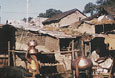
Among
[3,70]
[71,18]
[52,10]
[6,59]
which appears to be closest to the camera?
[3,70]

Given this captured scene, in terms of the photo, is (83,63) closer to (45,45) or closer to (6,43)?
(6,43)

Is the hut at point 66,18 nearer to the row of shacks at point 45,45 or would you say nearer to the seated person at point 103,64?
the row of shacks at point 45,45

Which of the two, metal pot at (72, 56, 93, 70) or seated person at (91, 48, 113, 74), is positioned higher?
metal pot at (72, 56, 93, 70)

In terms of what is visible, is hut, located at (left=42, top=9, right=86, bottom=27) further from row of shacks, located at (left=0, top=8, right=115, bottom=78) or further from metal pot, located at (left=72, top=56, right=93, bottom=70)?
metal pot, located at (left=72, top=56, right=93, bottom=70)

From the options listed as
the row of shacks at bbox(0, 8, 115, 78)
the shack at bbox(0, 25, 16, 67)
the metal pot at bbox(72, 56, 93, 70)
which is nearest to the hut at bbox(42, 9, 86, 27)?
the row of shacks at bbox(0, 8, 115, 78)

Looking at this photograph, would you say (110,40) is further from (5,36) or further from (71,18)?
(71,18)

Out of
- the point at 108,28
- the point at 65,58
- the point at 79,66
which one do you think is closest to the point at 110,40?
the point at 65,58

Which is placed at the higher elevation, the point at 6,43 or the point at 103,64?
the point at 6,43

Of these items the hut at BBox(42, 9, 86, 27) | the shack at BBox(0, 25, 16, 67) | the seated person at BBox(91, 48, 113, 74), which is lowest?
the seated person at BBox(91, 48, 113, 74)

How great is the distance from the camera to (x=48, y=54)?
16156 mm

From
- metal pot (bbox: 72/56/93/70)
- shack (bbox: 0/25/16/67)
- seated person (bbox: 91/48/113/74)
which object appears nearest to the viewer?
metal pot (bbox: 72/56/93/70)

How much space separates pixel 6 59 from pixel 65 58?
5489 mm

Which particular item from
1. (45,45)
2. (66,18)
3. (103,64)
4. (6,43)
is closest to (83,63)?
(103,64)

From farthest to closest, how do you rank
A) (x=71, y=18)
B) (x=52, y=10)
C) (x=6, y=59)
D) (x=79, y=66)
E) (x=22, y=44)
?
(x=52, y=10) → (x=71, y=18) → (x=22, y=44) → (x=6, y=59) → (x=79, y=66)
